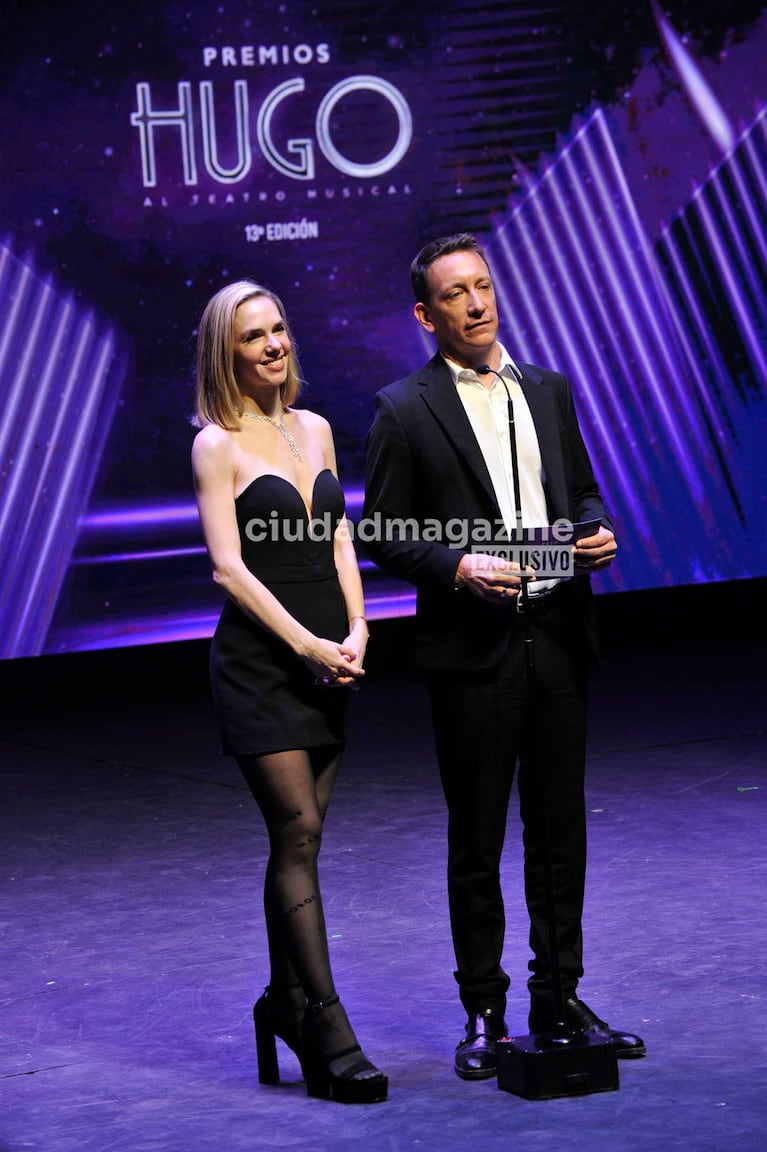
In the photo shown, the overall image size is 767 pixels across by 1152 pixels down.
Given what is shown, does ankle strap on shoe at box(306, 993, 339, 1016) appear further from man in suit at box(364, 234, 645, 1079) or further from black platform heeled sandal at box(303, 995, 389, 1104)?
man in suit at box(364, 234, 645, 1079)

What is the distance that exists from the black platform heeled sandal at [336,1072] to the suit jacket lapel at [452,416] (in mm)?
1006

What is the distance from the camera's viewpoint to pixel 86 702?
320 inches

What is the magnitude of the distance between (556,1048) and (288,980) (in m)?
0.52

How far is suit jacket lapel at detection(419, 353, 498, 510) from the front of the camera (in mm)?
3371

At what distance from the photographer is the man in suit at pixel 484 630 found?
336 cm

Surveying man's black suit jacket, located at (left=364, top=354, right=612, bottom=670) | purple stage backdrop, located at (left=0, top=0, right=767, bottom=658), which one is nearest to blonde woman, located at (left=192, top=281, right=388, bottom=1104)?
man's black suit jacket, located at (left=364, top=354, right=612, bottom=670)

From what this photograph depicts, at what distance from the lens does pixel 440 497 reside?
3414 mm

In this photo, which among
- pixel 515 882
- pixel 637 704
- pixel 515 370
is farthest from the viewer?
pixel 637 704

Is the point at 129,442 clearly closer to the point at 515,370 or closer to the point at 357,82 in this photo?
the point at 357,82

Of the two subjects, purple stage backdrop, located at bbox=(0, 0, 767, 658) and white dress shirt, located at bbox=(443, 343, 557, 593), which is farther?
purple stage backdrop, located at bbox=(0, 0, 767, 658)

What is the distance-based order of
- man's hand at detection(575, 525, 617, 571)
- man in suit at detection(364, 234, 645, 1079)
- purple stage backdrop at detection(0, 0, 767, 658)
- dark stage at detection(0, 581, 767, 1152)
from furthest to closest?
purple stage backdrop at detection(0, 0, 767, 658)
man in suit at detection(364, 234, 645, 1079)
man's hand at detection(575, 525, 617, 571)
dark stage at detection(0, 581, 767, 1152)

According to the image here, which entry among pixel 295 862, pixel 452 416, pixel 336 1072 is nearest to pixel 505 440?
pixel 452 416

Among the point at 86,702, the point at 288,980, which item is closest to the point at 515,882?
the point at 288,980

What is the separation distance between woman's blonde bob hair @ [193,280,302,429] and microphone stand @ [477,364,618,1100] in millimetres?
482
